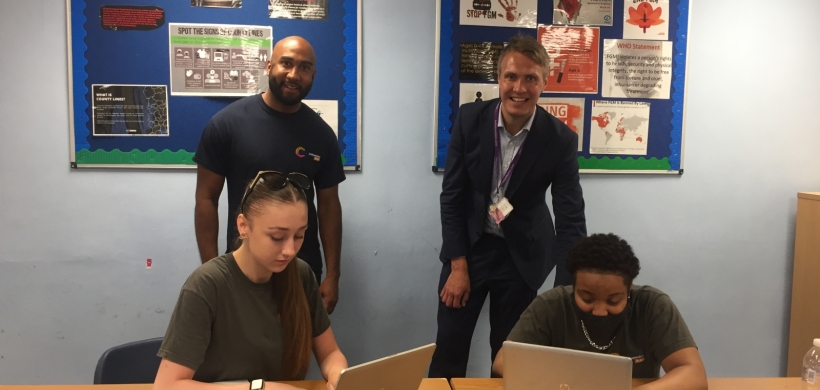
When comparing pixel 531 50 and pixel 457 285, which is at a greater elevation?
pixel 531 50

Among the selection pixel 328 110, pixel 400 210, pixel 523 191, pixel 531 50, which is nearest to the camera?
pixel 531 50

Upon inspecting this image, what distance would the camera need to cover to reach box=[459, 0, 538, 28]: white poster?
2518 millimetres

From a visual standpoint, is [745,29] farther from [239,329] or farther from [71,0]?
[71,0]

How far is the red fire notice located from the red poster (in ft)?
5.64

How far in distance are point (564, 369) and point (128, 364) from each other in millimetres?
1200

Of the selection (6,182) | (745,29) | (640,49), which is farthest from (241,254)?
(745,29)

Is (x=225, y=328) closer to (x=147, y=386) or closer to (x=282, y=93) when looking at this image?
(x=147, y=386)

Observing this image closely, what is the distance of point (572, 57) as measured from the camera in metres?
2.59

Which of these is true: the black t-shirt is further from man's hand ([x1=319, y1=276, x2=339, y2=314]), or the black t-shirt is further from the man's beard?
man's hand ([x1=319, y1=276, x2=339, y2=314])

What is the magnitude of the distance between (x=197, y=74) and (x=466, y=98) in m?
1.19

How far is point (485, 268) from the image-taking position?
209cm

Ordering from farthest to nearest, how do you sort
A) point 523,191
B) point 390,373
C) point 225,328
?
point 523,191 < point 225,328 < point 390,373

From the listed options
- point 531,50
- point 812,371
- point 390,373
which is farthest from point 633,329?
point 531,50

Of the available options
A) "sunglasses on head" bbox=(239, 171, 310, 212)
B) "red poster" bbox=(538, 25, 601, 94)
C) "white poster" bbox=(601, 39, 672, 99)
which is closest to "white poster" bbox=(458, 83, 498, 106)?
"red poster" bbox=(538, 25, 601, 94)
